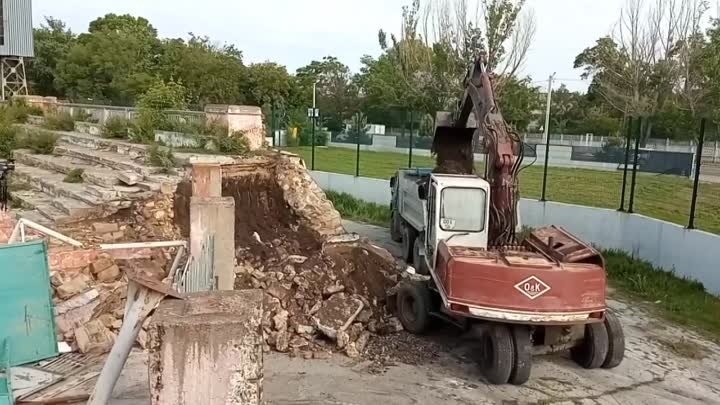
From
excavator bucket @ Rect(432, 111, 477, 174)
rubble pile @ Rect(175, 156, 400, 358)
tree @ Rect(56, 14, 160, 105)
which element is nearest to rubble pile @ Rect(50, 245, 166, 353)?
rubble pile @ Rect(175, 156, 400, 358)

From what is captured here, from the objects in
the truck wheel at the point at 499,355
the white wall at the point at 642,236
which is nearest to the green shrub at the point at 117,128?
the white wall at the point at 642,236

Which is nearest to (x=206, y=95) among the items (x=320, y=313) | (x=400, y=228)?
(x=400, y=228)

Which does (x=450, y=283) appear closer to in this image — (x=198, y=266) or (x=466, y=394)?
(x=466, y=394)

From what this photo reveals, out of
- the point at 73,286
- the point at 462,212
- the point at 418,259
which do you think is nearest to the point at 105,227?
the point at 73,286

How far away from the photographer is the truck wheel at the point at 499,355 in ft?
22.6

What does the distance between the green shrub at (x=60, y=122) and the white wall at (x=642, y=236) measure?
1455cm

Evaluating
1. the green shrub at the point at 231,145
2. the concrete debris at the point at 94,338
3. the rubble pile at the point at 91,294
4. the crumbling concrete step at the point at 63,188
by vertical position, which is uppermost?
the green shrub at the point at 231,145

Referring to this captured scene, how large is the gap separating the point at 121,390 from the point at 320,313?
288cm

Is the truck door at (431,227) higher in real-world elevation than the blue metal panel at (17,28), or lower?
lower

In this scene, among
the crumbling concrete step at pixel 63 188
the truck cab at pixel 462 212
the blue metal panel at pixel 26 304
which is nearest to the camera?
the blue metal panel at pixel 26 304

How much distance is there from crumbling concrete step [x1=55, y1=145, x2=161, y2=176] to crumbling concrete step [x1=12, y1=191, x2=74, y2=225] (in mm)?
1464

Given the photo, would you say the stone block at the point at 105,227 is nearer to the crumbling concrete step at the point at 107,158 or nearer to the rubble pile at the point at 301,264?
the rubble pile at the point at 301,264

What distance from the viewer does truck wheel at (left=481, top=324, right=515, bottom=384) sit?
6.89m

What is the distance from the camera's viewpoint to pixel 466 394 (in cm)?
684
